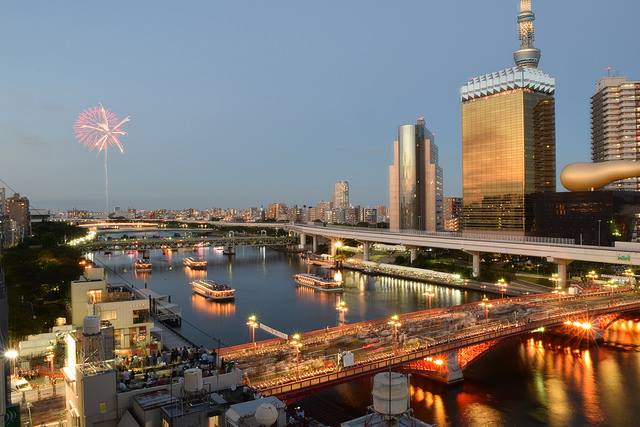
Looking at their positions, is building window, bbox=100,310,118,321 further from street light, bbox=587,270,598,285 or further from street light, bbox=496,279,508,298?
→ street light, bbox=587,270,598,285

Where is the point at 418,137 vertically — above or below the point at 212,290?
above

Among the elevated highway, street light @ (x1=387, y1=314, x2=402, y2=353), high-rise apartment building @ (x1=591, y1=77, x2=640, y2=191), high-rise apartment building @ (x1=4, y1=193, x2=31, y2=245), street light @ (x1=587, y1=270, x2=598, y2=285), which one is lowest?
street light @ (x1=587, y1=270, x2=598, y2=285)

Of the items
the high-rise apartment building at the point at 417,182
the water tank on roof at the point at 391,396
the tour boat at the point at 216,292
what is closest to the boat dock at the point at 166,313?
the tour boat at the point at 216,292

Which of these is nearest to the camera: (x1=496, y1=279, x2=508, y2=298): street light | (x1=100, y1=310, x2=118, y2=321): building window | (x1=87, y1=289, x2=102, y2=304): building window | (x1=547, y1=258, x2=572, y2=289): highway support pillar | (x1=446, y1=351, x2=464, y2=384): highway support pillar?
(x1=446, y1=351, x2=464, y2=384): highway support pillar

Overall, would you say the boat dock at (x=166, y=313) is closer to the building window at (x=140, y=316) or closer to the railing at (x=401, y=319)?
the railing at (x=401, y=319)

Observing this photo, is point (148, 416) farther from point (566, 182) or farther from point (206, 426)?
point (566, 182)

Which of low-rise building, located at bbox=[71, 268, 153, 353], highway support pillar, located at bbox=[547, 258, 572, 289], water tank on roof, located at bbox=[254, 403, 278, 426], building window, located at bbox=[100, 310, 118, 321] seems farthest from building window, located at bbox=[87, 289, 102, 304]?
highway support pillar, located at bbox=[547, 258, 572, 289]

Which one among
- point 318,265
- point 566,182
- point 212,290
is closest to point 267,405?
point 212,290
